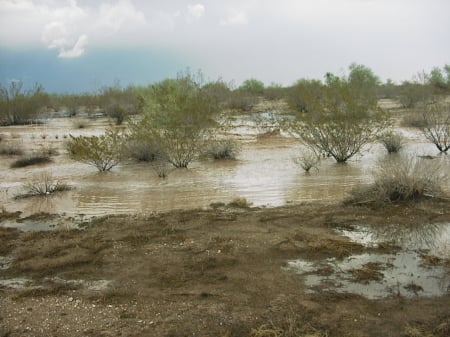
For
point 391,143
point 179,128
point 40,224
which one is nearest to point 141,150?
point 179,128

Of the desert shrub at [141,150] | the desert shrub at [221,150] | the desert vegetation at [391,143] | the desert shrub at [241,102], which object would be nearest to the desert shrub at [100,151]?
the desert shrub at [141,150]

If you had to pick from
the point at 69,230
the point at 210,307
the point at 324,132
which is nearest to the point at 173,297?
the point at 210,307

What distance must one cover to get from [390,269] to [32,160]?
17612mm

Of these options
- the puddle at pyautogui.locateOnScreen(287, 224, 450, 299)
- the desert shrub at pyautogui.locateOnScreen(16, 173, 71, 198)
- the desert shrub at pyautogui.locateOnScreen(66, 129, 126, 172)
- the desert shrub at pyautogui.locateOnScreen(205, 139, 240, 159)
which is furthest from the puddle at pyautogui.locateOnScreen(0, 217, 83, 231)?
the desert shrub at pyautogui.locateOnScreen(205, 139, 240, 159)

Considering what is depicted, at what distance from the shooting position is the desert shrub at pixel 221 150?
70.0ft

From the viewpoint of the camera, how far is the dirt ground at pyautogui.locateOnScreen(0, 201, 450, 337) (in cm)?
639

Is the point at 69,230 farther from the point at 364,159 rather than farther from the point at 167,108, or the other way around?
the point at 364,159

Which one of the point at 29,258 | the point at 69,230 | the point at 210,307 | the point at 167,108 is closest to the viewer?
the point at 210,307

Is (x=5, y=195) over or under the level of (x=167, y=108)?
under

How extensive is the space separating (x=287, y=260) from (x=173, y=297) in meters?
2.30

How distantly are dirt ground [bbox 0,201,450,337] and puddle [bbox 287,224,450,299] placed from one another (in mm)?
244

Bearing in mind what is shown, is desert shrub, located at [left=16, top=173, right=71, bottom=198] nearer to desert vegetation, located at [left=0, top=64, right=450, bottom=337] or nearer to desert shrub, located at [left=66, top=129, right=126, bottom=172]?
desert vegetation, located at [left=0, top=64, right=450, bottom=337]

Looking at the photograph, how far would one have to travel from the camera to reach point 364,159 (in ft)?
66.7

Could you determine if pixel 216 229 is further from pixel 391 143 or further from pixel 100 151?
pixel 391 143
